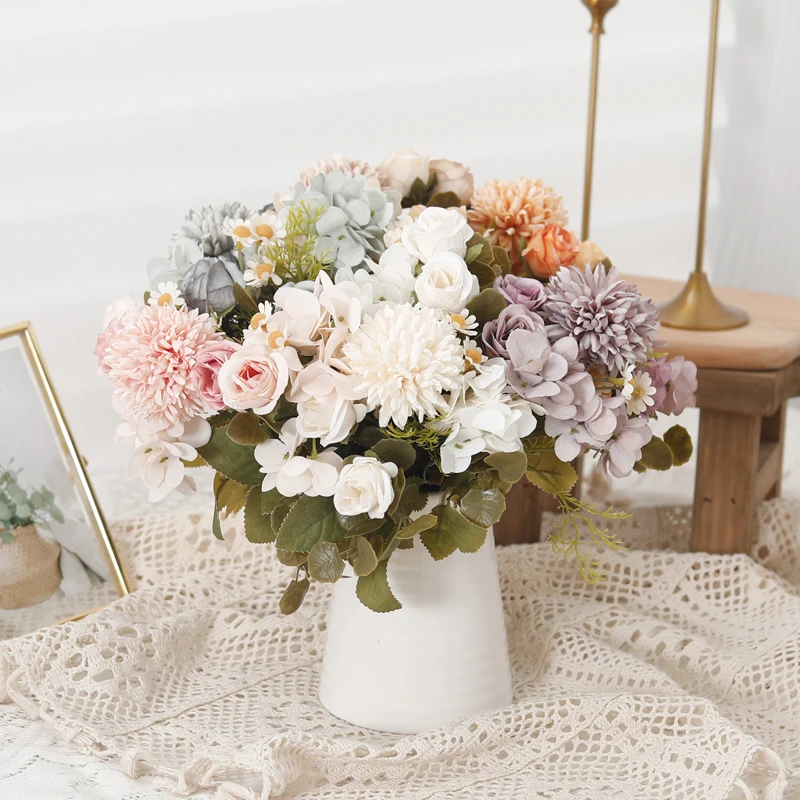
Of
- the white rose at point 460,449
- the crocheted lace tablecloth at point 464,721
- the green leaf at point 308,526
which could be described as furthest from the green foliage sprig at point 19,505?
the white rose at point 460,449

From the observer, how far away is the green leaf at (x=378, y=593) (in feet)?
2.65

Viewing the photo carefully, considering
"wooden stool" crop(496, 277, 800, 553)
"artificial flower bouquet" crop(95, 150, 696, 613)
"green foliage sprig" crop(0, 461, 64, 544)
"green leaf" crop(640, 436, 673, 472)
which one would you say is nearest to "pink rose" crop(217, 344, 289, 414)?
"artificial flower bouquet" crop(95, 150, 696, 613)

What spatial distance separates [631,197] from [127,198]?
0.96m

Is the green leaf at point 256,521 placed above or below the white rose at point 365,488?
below

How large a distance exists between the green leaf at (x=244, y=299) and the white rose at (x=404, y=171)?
19 centimetres

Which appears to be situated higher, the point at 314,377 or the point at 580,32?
the point at 580,32

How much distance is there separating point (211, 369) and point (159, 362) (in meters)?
0.04

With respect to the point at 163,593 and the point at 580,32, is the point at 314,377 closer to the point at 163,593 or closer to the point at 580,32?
the point at 163,593

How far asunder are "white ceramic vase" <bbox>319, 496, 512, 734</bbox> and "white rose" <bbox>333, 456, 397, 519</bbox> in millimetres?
128

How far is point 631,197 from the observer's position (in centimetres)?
211

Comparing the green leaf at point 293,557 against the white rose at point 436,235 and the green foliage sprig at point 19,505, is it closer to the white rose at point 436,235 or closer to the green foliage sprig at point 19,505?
the white rose at point 436,235

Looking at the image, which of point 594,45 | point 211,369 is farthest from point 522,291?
point 594,45

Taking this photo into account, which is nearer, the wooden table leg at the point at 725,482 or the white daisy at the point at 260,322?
the white daisy at the point at 260,322

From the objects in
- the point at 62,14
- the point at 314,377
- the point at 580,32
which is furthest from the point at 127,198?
the point at 314,377
